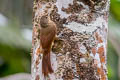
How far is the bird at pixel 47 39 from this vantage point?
2.37 m

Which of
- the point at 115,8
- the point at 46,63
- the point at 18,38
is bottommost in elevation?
the point at 18,38

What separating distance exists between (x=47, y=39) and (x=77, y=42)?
19cm

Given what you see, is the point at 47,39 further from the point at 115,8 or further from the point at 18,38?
the point at 115,8

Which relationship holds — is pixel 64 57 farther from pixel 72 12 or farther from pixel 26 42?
pixel 26 42

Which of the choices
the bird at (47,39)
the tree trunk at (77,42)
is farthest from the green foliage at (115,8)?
the bird at (47,39)

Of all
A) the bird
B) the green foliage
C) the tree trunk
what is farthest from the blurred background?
the bird

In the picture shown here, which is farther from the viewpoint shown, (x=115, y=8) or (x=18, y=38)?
(x=115, y=8)

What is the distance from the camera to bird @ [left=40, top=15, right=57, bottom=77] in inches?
93.1

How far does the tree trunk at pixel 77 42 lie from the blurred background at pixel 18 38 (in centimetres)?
316

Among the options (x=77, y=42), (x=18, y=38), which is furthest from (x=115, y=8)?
→ (x=77, y=42)

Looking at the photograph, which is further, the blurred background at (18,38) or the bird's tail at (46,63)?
the blurred background at (18,38)

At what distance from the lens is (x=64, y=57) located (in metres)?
2.38

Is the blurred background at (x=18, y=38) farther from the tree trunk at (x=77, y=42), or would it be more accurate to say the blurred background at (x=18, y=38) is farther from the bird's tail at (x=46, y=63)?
the bird's tail at (x=46, y=63)

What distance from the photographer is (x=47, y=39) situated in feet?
7.86
